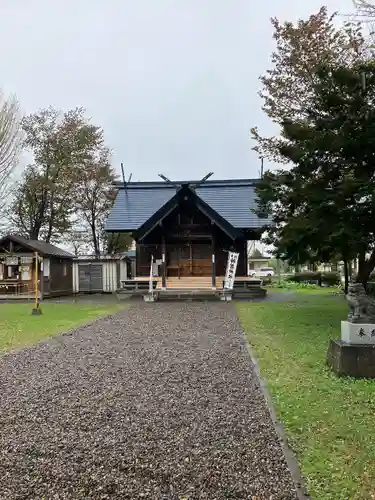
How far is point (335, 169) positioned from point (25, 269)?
18.3 m

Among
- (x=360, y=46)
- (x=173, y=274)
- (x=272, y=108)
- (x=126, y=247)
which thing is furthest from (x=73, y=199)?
(x=360, y=46)

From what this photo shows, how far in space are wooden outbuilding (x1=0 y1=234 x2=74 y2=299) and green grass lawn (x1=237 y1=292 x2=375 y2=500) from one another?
55.5 feet

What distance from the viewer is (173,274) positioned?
72.3 feet

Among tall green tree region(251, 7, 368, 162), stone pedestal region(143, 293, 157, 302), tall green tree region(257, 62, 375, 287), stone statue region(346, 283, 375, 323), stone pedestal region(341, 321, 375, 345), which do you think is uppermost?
tall green tree region(251, 7, 368, 162)

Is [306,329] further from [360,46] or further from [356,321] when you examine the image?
[360,46]

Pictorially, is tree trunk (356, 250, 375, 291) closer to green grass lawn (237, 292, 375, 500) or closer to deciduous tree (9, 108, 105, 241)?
green grass lawn (237, 292, 375, 500)

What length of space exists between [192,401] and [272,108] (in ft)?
52.2

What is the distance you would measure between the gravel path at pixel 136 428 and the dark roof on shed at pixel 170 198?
15.3m

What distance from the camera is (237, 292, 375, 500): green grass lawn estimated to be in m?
2.91

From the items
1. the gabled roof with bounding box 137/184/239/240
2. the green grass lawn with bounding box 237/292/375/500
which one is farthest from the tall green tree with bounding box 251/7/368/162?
the green grass lawn with bounding box 237/292/375/500

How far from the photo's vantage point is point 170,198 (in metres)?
22.3

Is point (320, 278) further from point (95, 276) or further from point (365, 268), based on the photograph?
point (365, 268)

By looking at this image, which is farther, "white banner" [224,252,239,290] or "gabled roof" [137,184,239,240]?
"gabled roof" [137,184,239,240]

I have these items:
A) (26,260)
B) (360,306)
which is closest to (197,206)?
(26,260)
